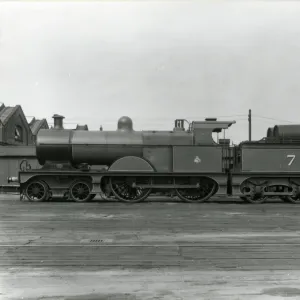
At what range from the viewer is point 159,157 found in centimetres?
1438

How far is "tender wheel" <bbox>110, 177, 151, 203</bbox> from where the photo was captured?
14.2 metres

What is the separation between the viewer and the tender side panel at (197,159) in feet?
46.5

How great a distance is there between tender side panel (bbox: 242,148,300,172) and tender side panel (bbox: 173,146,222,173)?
90 cm

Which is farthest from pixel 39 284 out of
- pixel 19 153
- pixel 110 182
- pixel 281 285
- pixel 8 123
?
pixel 8 123

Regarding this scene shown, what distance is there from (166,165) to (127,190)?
5.26ft

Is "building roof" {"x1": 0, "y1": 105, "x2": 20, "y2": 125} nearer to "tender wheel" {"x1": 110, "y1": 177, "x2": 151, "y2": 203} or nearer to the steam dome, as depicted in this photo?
the steam dome

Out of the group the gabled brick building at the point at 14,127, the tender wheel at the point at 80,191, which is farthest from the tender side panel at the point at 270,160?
the gabled brick building at the point at 14,127

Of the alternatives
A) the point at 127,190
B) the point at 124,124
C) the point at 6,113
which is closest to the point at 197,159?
the point at 127,190

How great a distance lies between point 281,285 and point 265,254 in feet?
4.55

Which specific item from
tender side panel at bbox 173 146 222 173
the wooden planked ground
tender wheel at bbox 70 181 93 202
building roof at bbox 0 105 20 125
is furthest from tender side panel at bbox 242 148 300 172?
building roof at bbox 0 105 20 125

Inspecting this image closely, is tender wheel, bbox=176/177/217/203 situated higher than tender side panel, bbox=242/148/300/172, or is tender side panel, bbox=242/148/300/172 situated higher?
tender side panel, bbox=242/148/300/172

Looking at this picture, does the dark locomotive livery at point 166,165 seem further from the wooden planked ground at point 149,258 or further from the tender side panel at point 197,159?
the wooden planked ground at point 149,258

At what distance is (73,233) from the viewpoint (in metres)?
7.43

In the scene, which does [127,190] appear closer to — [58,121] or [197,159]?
[197,159]
